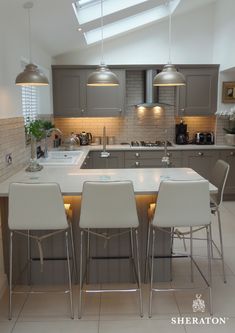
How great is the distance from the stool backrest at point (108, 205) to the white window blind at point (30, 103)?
85.2 inches

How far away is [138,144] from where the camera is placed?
609 cm

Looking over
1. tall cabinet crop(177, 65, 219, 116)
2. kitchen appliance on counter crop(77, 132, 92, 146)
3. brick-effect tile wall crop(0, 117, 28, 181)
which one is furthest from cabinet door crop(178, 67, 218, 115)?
brick-effect tile wall crop(0, 117, 28, 181)

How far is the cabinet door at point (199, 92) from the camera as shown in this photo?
5832 millimetres

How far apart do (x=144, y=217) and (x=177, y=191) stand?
588mm

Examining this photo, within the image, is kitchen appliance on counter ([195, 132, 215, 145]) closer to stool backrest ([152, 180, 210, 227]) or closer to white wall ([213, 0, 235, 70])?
white wall ([213, 0, 235, 70])

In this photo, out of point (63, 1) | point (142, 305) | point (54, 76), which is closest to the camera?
point (142, 305)

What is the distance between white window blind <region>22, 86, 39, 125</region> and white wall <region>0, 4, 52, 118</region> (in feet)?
1.72

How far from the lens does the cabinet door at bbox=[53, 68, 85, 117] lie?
5.82m

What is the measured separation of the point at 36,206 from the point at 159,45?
4.30m

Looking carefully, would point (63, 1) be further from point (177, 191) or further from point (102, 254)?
point (102, 254)

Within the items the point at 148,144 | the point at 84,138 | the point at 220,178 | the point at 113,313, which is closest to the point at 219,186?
the point at 220,178

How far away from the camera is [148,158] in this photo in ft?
18.9

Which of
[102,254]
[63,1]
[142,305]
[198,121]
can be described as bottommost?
[142,305]

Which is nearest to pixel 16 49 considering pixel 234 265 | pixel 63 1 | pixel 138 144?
pixel 63 1
